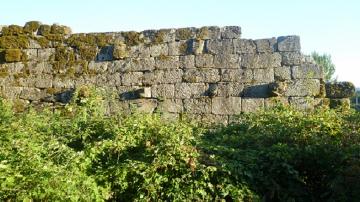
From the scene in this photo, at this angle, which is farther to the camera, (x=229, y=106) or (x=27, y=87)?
(x=27, y=87)

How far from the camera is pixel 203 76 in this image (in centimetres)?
805

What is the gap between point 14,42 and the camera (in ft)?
28.8

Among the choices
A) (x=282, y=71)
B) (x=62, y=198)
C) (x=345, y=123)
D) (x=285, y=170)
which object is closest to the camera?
(x=62, y=198)

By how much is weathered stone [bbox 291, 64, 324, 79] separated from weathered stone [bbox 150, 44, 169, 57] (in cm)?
226

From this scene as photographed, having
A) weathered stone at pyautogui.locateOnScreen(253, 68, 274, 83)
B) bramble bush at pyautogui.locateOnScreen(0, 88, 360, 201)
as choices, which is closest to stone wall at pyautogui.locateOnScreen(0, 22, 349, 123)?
weathered stone at pyautogui.locateOnScreen(253, 68, 274, 83)

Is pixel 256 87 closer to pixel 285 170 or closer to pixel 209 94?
pixel 209 94

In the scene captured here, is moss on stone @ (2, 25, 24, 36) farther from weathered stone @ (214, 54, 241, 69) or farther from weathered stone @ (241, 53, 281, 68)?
weathered stone @ (241, 53, 281, 68)

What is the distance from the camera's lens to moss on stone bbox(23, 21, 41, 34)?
8.83 metres

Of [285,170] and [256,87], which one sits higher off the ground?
[256,87]

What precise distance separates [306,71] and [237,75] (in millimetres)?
1164

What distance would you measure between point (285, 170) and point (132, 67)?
4.25 meters

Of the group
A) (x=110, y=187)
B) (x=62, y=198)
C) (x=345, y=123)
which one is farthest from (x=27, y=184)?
(x=345, y=123)

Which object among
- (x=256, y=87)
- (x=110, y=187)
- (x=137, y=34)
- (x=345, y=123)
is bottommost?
(x=110, y=187)

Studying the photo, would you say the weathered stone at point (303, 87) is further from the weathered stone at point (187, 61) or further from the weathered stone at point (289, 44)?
the weathered stone at point (187, 61)
